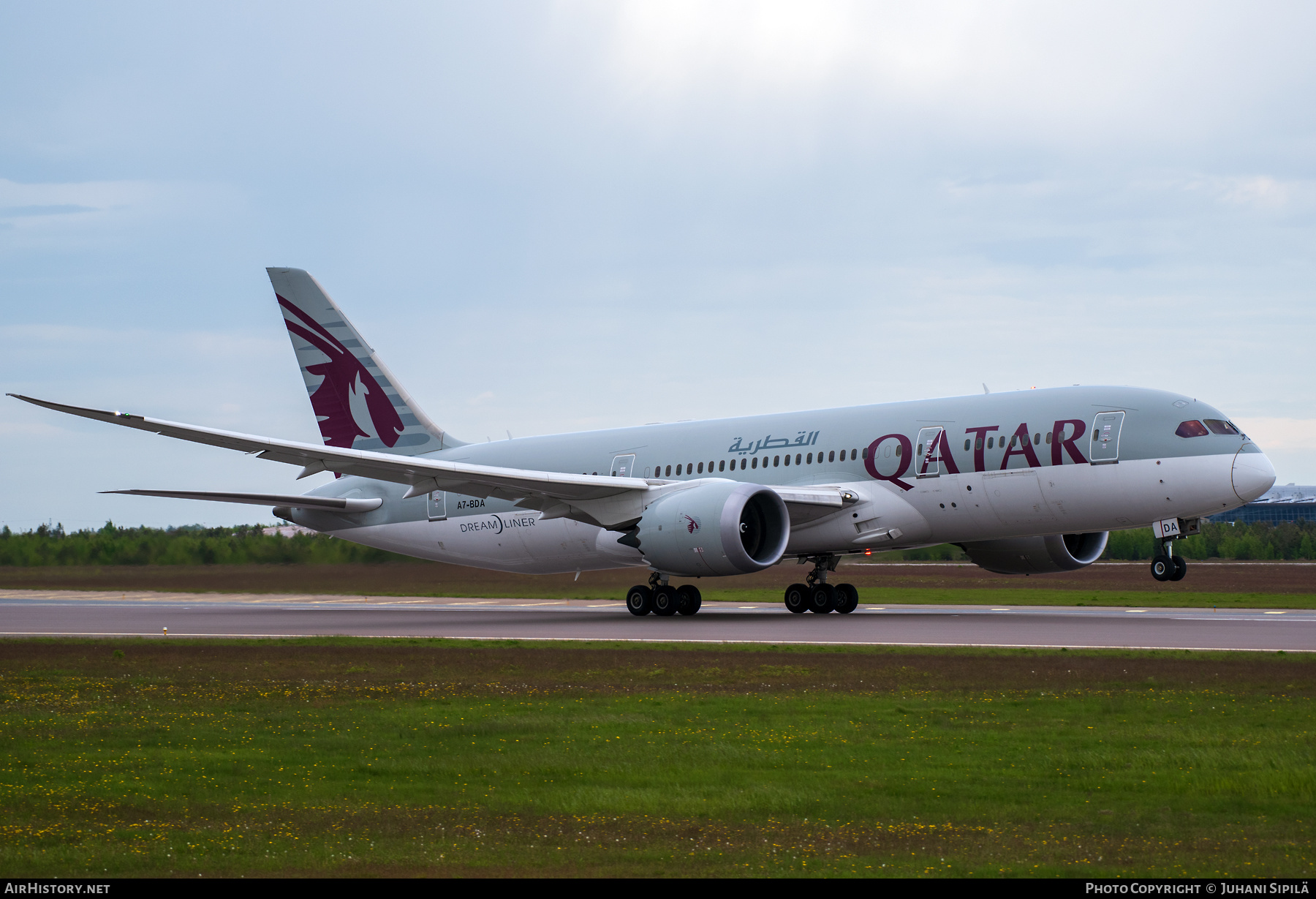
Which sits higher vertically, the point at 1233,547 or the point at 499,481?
the point at 499,481

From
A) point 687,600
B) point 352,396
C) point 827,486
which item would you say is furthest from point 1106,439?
point 352,396

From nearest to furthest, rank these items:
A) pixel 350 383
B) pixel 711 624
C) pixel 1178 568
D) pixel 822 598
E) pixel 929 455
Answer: pixel 1178 568 < pixel 711 624 < pixel 929 455 < pixel 822 598 < pixel 350 383

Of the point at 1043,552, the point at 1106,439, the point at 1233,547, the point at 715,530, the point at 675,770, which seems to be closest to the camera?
the point at 675,770

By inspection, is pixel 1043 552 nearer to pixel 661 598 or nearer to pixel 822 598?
pixel 822 598

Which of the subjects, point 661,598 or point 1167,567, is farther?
point 661,598

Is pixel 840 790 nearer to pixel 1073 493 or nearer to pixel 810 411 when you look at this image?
pixel 1073 493

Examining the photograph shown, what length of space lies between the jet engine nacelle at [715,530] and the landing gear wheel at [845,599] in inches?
106

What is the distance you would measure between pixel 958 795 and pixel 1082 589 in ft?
109

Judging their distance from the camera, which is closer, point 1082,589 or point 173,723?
point 173,723

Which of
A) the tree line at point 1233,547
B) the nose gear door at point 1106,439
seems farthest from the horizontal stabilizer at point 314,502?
the tree line at point 1233,547

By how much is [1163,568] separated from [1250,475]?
91.0 inches

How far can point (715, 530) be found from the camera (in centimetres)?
2512

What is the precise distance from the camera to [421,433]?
3628 cm

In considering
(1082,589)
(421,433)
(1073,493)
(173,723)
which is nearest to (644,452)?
(421,433)
